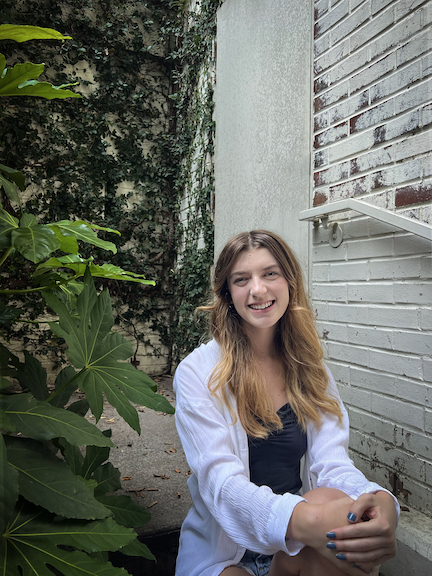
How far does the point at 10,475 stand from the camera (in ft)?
2.07

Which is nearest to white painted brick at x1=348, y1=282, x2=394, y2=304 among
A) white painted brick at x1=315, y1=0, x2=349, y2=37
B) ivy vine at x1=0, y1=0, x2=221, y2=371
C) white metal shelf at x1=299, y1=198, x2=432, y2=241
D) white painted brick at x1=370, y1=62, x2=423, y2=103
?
white metal shelf at x1=299, y1=198, x2=432, y2=241

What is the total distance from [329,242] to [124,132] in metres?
3.35

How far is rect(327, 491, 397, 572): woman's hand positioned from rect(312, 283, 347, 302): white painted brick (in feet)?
3.12

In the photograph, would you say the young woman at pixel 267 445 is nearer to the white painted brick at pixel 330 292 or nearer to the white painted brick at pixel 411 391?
the white painted brick at pixel 411 391

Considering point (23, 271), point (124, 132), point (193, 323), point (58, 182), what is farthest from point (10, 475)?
point (124, 132)

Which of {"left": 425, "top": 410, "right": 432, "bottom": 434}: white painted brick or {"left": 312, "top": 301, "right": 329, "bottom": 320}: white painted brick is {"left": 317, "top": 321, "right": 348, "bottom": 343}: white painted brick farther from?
{"left": 425, "top": 410, "right": 432, "bottom": 434}: white painted brick

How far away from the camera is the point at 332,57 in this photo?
175 centimetres

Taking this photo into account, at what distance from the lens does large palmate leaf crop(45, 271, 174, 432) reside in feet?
2.96

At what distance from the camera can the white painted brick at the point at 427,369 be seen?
133 cm

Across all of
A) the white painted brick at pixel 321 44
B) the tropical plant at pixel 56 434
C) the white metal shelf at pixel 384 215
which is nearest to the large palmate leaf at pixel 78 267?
the tropical plant at pixel 56 434

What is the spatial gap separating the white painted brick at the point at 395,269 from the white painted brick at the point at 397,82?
1.97 feet

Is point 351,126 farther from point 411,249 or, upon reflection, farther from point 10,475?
point 10,475

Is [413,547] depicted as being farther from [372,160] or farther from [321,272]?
[372,160]

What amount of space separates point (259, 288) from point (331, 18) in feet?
4.37
